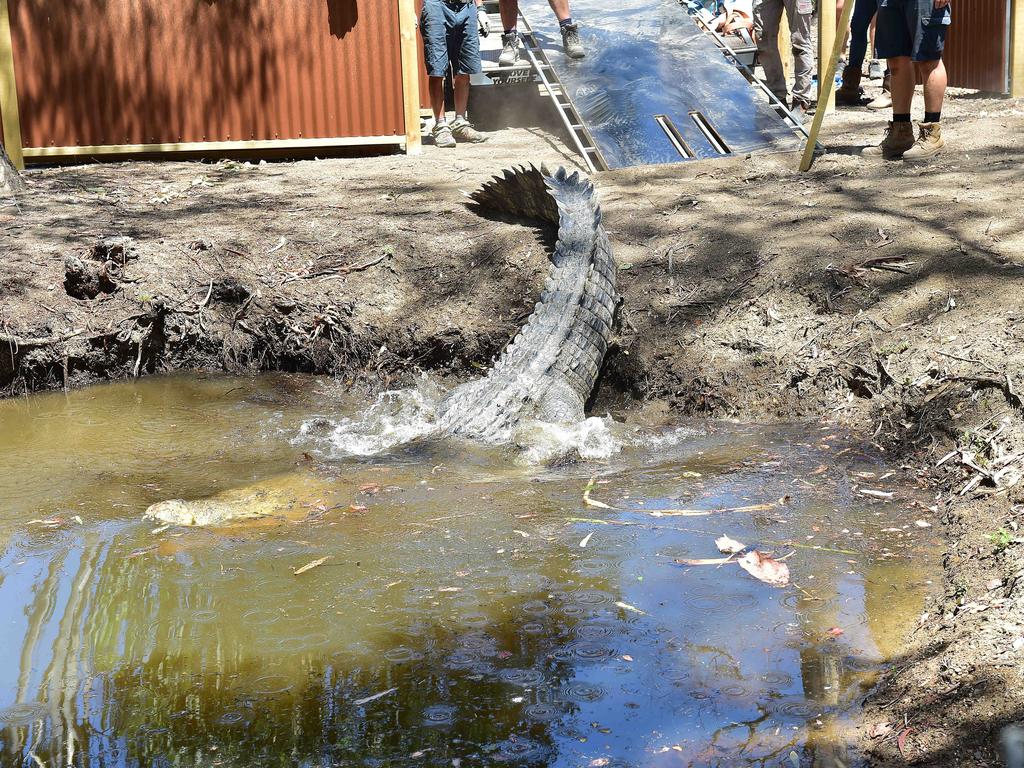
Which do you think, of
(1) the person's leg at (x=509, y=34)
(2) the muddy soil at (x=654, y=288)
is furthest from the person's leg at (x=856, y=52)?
(1) the person's leg at (x=509, y=34)

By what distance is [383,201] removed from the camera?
21.8 ft

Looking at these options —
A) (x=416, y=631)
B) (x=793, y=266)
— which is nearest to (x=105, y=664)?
(x=416, y=631)

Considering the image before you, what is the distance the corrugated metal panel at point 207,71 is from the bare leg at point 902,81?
3.94 metres

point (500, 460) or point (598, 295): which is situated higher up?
point (598, 295)

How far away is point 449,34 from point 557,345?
4.68m

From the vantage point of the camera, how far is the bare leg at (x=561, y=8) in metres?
8.55

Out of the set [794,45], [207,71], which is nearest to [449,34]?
[207,71]

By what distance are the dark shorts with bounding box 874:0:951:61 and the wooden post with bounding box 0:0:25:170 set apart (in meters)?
6.57

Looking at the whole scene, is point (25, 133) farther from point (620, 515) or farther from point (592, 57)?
point (620, 515)

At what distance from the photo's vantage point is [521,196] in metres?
6.01

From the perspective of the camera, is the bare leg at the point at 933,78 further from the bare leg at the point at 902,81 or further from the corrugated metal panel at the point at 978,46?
the corrugated metal panel at the point at 978,46

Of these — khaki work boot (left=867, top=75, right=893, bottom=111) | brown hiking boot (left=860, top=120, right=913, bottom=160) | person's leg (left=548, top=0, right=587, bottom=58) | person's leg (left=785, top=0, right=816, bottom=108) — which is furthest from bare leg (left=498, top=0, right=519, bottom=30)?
brown hiking boot (left=860, top=120, right=913, bottom=160)

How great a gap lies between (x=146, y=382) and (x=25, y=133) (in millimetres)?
3922

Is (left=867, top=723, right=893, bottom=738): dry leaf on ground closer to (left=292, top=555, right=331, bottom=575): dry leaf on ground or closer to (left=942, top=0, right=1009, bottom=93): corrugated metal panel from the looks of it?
(left=292, top=555, right=331, bottom=575): dry leaf on ground
